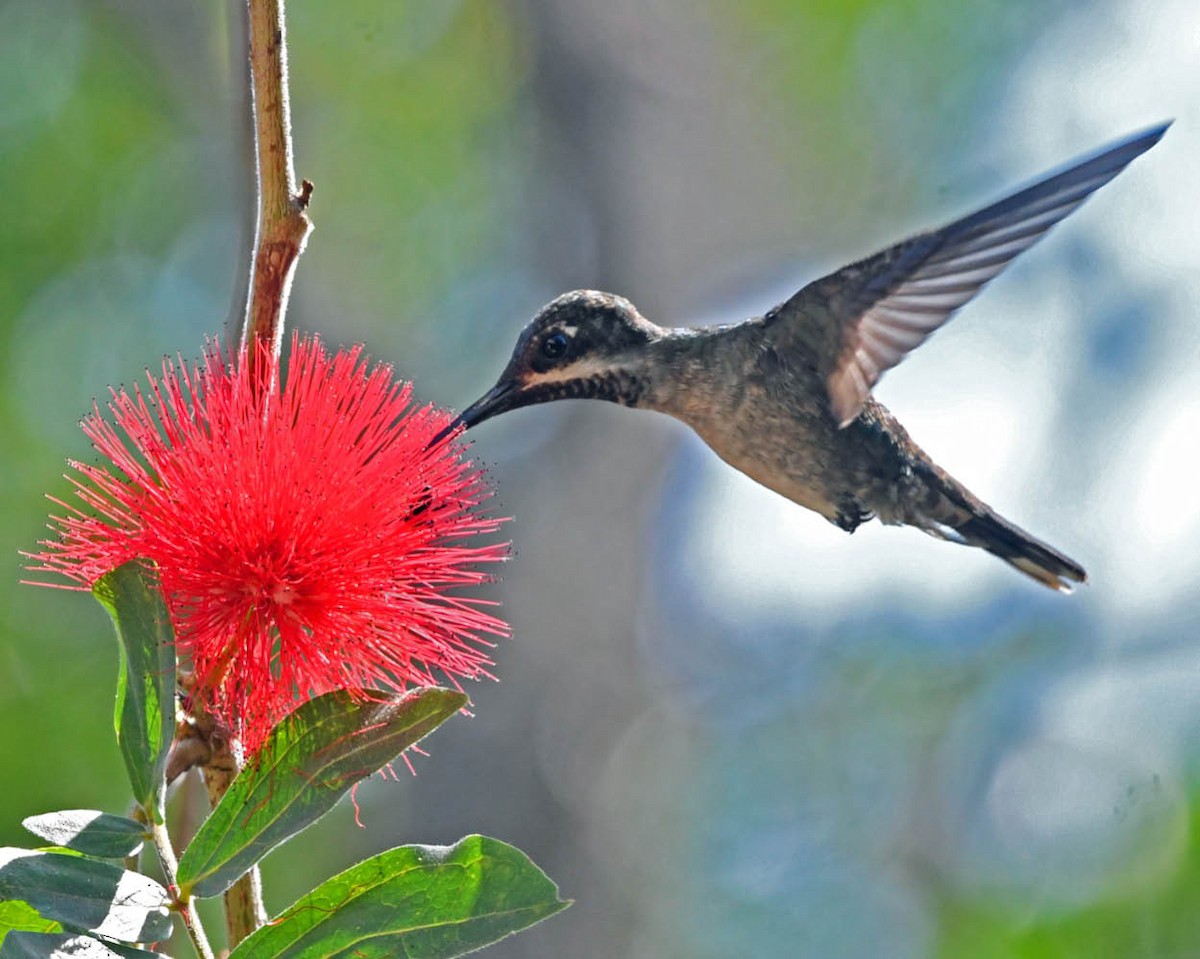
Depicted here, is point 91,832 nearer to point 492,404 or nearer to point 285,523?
point 285,523

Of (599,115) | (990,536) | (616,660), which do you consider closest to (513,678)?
(616,660)

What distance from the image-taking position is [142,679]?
1.10 metres

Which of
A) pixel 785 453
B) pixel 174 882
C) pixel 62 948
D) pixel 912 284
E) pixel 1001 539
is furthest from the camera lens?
pixel 1001 539

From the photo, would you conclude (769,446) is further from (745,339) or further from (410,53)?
(410,53)

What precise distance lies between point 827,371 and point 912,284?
220 millimetres

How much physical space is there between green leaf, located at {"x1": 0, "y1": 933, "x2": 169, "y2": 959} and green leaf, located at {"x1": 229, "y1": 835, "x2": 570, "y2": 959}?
3.2 inches

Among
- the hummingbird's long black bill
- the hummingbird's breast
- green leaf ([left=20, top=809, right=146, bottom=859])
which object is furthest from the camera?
the hummingbird's breast

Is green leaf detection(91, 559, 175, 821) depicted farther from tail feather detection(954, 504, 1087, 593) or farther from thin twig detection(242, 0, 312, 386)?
tail feather detection(954, 504, 1087, 593)

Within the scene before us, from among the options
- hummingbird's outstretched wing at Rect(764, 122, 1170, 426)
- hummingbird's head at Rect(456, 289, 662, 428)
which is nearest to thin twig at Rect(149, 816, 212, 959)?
hummingbird's head at Rect(456, 289, 662, 428)

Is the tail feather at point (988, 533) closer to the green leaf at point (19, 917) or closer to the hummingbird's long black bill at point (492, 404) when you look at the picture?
the hummingbird's long black bill at point (492, 404)

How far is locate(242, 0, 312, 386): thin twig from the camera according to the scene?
3.89 feet

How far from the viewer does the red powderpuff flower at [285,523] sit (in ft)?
3.99

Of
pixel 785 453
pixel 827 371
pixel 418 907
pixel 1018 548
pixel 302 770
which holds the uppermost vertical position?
pixel 827 371

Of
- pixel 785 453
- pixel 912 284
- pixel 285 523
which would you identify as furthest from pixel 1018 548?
pixel 285 523
